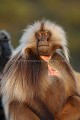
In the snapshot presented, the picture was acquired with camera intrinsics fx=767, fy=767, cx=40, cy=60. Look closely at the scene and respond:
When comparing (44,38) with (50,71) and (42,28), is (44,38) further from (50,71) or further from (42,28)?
(50,71)

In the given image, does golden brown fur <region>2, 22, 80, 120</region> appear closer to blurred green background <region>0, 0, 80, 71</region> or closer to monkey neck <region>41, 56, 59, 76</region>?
monkey neck <region>41, 56, 59, 76</region>

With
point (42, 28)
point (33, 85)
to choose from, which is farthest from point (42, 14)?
point (33, 85)

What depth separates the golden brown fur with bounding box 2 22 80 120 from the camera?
9.18 metres

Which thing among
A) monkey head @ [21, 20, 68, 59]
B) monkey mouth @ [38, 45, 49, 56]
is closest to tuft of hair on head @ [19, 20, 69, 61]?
monkey head @ [21, 20, 68, 59]

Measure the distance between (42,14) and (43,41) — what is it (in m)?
22.2

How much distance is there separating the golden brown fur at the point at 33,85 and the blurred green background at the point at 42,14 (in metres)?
19.5

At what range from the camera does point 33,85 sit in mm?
9234

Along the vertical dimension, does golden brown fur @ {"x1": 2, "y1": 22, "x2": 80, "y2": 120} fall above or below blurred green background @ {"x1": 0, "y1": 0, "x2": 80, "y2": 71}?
below

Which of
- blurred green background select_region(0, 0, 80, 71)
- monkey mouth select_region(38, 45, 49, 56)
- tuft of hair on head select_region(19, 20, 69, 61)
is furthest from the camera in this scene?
blurred green background select_region(0, 0, 80, 71)

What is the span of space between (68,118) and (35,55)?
2.83 ft

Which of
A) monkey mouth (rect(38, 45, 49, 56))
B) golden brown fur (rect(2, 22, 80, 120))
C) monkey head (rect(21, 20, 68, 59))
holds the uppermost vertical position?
monkey head (rect(21, 20, 68, 59))

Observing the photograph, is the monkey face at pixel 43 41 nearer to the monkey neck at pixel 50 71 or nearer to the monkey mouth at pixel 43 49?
the monkey mouth at pixel 43 49

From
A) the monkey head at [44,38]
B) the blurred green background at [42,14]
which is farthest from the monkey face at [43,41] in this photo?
the blurred green background at [42,14]

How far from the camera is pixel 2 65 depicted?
10.5 m
